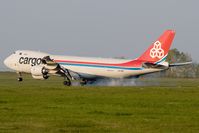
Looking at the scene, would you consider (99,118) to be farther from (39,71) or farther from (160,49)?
(39,71)

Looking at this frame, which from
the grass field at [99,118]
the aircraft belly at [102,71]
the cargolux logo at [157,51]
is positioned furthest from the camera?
the aircraft belly at [102,71]

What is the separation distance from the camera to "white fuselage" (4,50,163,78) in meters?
64.4

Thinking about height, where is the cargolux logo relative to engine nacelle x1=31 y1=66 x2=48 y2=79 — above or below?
above

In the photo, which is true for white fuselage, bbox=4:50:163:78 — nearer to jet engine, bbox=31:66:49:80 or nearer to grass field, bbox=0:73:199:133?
jet engine, bbox=31:66:49:80

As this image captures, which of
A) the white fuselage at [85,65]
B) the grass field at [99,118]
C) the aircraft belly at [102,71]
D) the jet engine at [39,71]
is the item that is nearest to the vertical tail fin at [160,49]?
the white fuselage at [85,65]

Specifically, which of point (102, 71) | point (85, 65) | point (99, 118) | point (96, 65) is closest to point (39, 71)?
point (85, 65)

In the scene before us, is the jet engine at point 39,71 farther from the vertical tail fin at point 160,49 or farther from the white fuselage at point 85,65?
the vertical tail fin at point 160,49

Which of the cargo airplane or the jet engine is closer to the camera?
the cargo airplane

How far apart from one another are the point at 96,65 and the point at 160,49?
777cm

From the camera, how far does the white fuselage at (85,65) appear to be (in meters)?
64.4

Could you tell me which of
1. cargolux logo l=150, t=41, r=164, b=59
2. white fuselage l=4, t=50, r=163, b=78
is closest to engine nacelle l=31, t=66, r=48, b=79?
white fuselage l=4, t=50, r=163, b=78

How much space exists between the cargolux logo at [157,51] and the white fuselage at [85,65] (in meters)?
2.02

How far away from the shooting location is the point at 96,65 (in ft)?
214

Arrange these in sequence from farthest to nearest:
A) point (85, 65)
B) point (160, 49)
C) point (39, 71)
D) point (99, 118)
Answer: point (85, 65) < point (39, 71) < point (160, 49) < point (99, 118)
